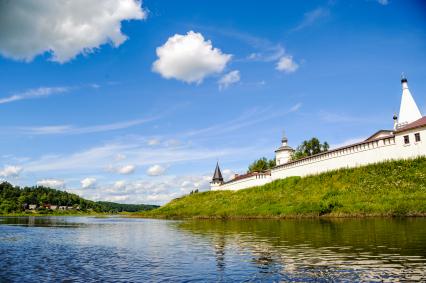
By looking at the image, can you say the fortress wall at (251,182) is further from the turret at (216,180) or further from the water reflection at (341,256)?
the water reflection at (341,256)

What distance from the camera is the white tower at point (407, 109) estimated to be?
6303 centimetres

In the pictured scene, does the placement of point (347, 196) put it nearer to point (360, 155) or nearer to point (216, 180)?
point (360, 155)

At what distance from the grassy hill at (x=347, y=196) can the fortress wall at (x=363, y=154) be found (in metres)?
1.49

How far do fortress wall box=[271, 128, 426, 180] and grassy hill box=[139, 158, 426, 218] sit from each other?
4.88 ft

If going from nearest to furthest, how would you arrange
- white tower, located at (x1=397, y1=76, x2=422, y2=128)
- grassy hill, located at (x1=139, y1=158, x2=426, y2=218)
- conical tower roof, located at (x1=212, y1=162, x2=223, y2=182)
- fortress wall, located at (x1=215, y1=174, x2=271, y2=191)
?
grassy hill, located at (x1=139, y1=158, x2=426, y2=218) → white tower, located at (x1=397, y1=76, x2=422, y2=128) → fortress wall, located at (x1=215, y1=174, x2=271, y2=191) → conical tower roof, located at (x1=212, y1=162, x2=223, y2=182)

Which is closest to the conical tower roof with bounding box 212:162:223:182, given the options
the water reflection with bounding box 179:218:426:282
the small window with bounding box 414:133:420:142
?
the small window with bounding box 414:133:420:142

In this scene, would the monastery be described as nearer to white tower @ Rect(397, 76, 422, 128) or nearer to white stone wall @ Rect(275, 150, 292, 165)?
white tower @ Rect(397, 76, 422, 128)

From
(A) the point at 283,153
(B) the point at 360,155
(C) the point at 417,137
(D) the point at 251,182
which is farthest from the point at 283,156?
(C) the point at 417,137

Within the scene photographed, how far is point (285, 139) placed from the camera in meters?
101

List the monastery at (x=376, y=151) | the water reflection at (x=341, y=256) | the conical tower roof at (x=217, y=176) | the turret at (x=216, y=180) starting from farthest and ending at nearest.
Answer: the conical tower roof at (x=217, y=176)
the turret at (x=216, y=180)
the monastery at (x=376, y=151)
the water reflection at (x=341, y=256)

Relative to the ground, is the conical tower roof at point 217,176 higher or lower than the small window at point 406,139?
higher

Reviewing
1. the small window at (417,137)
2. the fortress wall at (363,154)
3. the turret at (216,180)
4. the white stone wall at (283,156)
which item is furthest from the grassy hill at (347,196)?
the turret at (216,180)

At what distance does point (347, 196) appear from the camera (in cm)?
4594

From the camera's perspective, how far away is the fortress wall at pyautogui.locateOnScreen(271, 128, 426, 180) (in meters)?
49.2
